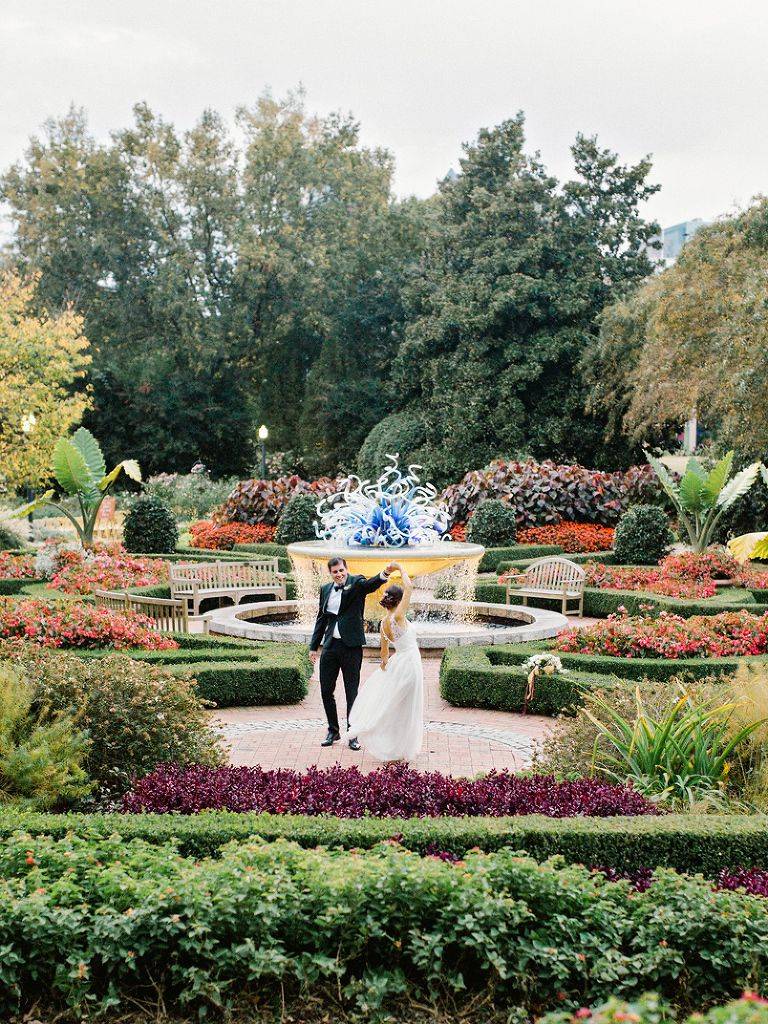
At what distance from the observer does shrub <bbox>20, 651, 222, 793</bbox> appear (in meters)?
6.08

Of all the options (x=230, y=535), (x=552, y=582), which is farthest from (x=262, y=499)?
(x=552, y=582)

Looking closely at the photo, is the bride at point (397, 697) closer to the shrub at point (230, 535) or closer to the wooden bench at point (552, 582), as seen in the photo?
the wooden bench at point (552, 582)

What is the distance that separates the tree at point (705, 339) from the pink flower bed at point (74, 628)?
13.1 metres

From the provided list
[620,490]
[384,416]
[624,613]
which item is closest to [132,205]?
[384,416]

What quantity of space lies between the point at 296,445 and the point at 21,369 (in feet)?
40.4

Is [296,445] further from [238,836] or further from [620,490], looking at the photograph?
[238,836]

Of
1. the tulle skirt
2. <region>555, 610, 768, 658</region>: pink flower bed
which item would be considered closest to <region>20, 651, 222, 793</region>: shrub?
the tulle skirt

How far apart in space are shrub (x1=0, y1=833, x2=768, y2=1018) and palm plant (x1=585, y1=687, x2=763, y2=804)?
61.1 inches

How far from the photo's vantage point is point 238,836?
15.3 feet

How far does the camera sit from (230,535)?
22.7 m

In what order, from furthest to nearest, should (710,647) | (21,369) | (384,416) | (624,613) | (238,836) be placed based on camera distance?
(384,416) → (21,369) → (624,613) → (710,647) → (238,836)

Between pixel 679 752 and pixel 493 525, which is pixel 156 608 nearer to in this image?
pixel 679 752

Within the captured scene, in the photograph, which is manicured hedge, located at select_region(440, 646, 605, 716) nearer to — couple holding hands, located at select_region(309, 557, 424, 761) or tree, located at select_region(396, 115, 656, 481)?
couple holding hands, located at select_region(309, 557, 424, 761)

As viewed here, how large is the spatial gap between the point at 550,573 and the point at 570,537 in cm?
608
